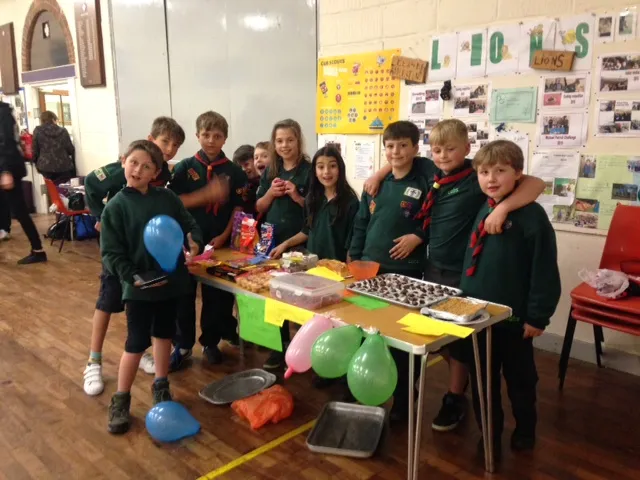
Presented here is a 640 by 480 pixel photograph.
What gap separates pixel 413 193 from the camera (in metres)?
2.31

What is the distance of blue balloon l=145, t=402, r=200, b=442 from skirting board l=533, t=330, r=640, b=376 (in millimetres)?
2015

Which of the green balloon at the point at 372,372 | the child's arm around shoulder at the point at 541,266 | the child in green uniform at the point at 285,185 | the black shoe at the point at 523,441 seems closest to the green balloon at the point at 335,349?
the green balloon at the point at 372,372

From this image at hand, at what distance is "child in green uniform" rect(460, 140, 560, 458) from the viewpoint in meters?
1.90

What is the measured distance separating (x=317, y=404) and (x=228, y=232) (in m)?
1.00

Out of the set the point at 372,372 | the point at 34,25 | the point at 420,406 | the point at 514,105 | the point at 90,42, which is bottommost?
the point at 420,406

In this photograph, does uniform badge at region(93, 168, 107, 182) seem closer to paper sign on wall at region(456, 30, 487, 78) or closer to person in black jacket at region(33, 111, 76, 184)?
paper sign on wall at region(456, 30, 487, 78)

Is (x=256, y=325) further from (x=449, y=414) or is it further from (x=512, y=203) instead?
(x=512, y=203)

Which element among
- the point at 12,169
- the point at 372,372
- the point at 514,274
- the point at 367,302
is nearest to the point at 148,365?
the point at 367,302

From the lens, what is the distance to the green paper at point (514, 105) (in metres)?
2.95

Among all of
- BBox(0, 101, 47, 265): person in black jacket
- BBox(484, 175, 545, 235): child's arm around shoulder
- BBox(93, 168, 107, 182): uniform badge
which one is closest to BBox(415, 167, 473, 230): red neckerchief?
BBox(484, 175, 545, 235): child's arm around shoulder

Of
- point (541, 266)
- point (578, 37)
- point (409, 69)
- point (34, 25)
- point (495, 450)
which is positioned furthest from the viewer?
point (34, 25)

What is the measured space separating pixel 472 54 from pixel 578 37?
58cm

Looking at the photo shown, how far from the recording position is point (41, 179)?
7.82 metres

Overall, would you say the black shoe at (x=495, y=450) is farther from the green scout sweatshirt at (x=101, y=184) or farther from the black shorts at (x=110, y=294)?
the green scout sweatshirt at (x=101, y=184)
